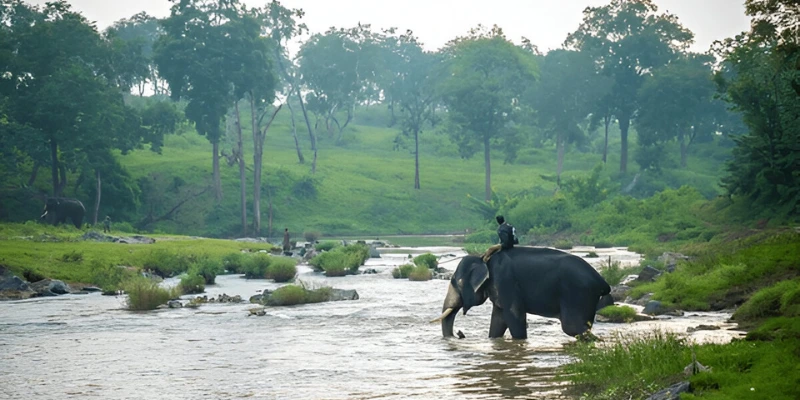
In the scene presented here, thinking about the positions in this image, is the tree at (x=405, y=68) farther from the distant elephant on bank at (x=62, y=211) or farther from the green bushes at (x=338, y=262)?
the green bushes at (x=338, y=262)

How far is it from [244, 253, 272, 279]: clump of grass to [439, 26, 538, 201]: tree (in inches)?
2063

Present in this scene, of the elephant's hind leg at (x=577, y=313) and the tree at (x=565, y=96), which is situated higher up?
the tree at (x=565, y=96)

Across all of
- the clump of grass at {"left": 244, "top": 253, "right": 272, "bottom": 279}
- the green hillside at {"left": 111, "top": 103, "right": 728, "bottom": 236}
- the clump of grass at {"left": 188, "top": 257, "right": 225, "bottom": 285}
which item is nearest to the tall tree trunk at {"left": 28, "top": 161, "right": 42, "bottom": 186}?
the green hillside at {"left": 111, "top": 103, "right": 728, "bottom": 236}

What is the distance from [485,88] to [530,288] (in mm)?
79896

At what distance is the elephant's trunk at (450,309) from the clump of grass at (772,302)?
5705mm

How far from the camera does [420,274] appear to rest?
3822 cm

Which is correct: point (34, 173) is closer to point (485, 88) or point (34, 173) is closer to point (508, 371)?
point (485, 88)

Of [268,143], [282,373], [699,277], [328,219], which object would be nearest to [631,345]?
[282,373]

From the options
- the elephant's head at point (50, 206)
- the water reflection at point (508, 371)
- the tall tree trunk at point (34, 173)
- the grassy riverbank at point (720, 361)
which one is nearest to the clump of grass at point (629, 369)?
the grassy riverbank at point (720, 361)

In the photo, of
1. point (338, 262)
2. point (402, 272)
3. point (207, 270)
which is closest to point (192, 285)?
point (207, 270)

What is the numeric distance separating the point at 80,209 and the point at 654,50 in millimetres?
64837

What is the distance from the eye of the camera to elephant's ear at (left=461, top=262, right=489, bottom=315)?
→ 1945 cm

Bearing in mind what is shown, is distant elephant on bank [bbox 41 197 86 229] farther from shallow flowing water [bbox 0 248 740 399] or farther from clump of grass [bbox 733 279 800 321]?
clump of grass [bbox 733 279 800 321]

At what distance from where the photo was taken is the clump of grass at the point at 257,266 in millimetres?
41438
